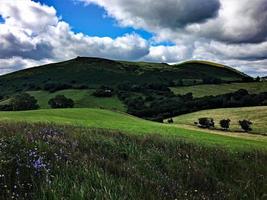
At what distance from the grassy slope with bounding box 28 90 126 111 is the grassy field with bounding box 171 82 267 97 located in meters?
29.4

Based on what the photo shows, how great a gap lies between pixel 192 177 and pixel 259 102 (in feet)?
379

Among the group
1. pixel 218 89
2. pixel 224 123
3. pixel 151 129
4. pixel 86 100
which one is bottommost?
pixel 224 123

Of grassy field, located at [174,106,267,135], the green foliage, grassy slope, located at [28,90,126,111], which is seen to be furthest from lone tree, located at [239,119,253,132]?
grassy slope, located at [28,90,126,111]

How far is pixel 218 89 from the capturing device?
15412 centimetres

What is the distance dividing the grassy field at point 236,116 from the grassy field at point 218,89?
114 feet

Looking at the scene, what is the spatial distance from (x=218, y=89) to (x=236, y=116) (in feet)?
188

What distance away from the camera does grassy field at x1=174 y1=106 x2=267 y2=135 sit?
87600mm

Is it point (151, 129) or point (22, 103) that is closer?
point (151, 129)

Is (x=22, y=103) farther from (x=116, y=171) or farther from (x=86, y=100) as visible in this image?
(x=116, y=171)

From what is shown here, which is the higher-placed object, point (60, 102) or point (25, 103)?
point (60, 102)

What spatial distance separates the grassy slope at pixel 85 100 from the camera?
126 meters

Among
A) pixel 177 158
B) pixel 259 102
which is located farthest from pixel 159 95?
pixel 177 158

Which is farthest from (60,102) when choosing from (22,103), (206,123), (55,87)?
(206,123)

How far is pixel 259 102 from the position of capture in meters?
117
